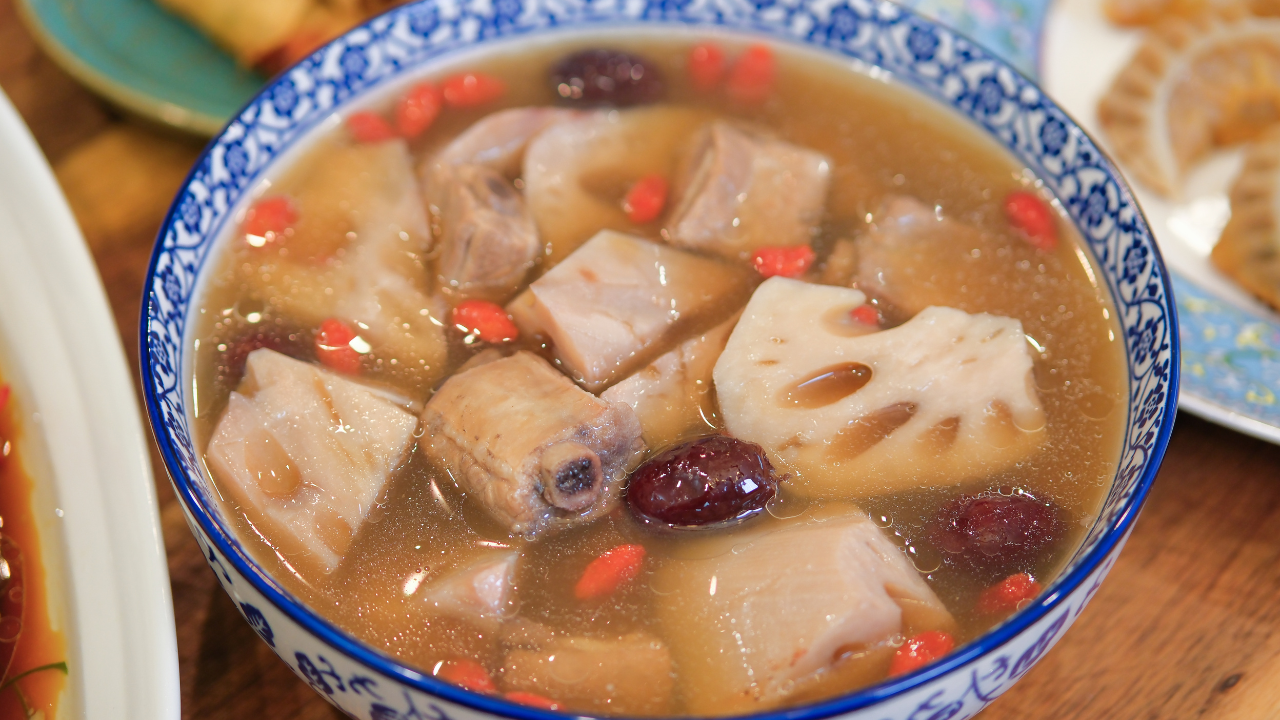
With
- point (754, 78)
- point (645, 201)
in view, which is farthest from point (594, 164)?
point (754, 78)

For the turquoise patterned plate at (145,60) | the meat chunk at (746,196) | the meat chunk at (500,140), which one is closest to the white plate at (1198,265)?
the meat chunk at (746,196)

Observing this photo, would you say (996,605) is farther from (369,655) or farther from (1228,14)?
(1228,14)

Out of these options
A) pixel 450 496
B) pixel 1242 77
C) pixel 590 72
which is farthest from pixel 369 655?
pixel 1242 77

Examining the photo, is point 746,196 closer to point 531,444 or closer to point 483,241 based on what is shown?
point 483,241

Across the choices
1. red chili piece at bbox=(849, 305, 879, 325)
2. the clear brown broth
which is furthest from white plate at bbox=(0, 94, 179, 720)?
red chili piece at bbox=(849, 305, 879, 325)

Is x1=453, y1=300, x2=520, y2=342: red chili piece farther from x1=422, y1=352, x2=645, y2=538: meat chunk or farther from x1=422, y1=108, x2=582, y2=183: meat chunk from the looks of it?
x1=422, y1=108, x2=582, y2=183: meat chunk
